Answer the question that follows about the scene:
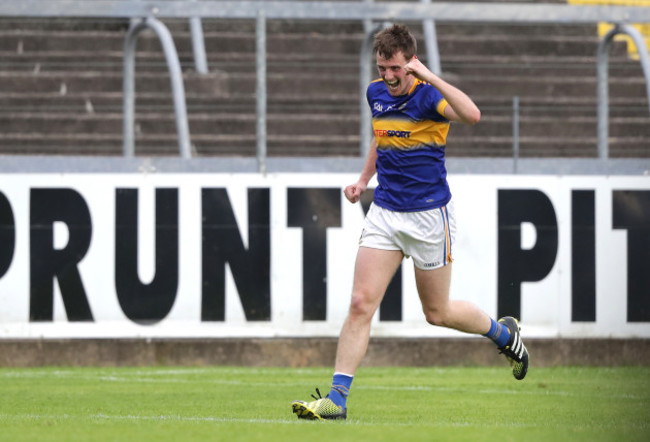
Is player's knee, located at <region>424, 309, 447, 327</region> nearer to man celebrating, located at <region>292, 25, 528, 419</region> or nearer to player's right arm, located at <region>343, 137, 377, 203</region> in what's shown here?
man celebrating, located at <region>292, 25, 528, 419</region>

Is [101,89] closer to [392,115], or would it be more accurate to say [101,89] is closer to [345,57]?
[345,57]

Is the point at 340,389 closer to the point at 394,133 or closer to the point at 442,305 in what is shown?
the point at 442,305

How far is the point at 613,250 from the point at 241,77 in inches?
257

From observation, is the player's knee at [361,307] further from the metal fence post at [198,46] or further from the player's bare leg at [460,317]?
the metal fence post at [198,46]

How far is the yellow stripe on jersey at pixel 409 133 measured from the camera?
24.5 feet

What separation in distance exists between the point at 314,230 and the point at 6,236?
90.4 inches

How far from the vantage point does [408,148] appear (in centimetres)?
750

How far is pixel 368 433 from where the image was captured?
6.22 m

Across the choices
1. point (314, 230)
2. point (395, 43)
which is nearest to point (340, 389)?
point (395, 43)

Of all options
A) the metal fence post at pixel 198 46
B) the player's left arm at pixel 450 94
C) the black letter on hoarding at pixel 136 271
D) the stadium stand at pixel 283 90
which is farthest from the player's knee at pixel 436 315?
the metal fence post at pixel 198 46

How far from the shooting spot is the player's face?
7191 millimetres

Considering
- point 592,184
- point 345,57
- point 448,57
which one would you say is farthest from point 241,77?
point 592,184

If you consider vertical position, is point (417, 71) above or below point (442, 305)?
above

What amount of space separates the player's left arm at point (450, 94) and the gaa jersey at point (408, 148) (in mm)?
321
